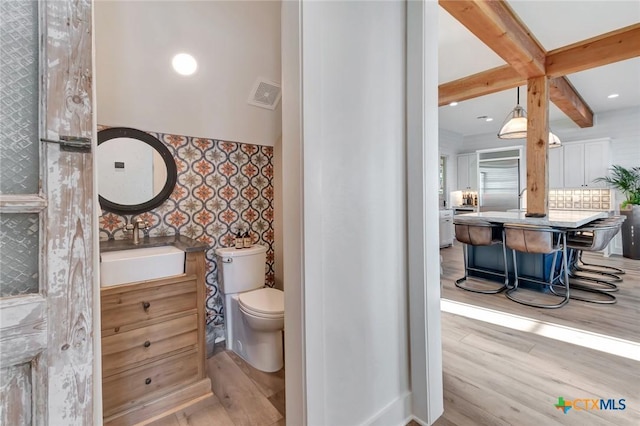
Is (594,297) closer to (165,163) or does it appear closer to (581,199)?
(581,199)

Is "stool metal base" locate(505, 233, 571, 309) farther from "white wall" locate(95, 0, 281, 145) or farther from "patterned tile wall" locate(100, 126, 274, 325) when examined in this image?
"white wall" locate(95, 0, 281, 145)

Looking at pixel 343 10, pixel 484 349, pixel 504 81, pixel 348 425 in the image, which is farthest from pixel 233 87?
pixel 504 81

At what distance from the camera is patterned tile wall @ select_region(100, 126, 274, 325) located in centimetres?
218

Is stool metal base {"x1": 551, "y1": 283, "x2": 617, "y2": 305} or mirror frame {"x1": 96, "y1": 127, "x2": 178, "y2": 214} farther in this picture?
stool metal base {"x1": 551, "y1": 283, "x2": 617, "y2": 305}

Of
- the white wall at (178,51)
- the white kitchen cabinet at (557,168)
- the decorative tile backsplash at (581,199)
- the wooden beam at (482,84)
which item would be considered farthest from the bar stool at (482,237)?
the white kitchen cabinet at (557,168)

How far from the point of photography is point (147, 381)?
158 cm

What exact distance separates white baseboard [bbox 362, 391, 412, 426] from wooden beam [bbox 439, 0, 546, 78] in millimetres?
2577

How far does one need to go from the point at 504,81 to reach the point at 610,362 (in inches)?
119

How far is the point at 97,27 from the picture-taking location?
1.55 m

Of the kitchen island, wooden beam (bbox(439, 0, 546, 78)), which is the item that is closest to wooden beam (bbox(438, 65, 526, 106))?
wooden beam (bbox(439, 0, 546, 78))

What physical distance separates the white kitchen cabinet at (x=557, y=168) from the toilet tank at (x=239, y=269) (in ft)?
21.1

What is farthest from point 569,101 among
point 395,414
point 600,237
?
point 395,414

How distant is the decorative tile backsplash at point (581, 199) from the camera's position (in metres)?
5.29

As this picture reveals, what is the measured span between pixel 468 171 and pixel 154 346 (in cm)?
742
